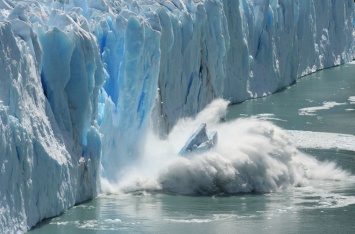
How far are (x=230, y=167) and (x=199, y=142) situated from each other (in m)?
0.62

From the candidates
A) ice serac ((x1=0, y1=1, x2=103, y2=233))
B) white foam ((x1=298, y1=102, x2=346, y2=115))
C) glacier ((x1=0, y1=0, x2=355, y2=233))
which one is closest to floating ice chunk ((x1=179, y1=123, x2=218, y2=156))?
glacier ((x1=0, y1=0, x2=355, y2=233))

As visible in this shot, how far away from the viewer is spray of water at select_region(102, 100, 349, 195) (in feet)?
52.3

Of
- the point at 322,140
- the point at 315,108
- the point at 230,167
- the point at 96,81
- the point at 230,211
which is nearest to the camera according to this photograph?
the point at 230,211

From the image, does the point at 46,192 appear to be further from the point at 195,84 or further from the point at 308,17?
the point at 308,17

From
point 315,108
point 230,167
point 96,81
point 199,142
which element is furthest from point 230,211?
point 315,108

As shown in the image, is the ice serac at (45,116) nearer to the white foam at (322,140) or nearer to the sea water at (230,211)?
the sea water at (230,211)

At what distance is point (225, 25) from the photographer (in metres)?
24.1

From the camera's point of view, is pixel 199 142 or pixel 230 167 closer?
pixel 230 167

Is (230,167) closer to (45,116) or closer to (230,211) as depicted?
(230,211)

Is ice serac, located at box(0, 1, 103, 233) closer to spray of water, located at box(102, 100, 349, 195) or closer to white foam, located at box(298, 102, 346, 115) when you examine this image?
spray of water, located at box(102, 100, 349, 195)

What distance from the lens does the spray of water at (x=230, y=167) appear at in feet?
52.3

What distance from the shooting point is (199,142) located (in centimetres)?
1661

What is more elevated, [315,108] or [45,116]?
[315,108]

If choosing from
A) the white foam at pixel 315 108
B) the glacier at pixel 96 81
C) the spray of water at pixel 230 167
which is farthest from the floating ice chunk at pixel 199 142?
the white foam at pixel 315 108
